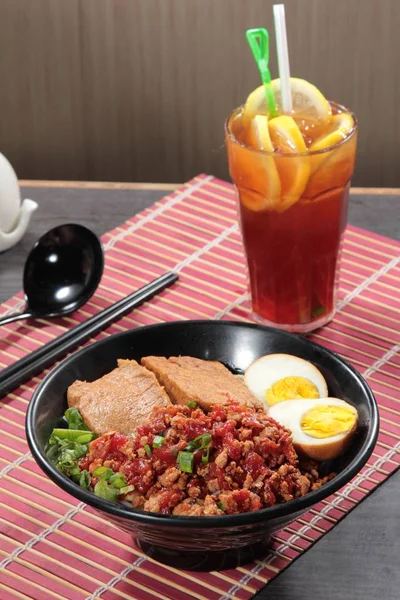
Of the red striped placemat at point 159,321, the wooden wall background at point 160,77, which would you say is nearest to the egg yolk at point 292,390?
the red striped placemat at point 159,321

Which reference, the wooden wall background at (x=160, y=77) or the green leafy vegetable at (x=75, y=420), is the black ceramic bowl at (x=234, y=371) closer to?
the green leafy vegetable at (x=75, y=420)

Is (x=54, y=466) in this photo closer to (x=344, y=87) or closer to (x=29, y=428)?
(x=29, y=428)

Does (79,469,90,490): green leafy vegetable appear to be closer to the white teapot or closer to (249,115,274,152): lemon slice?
(249,115,274,152): lemon slice

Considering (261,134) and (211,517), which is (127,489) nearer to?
(211,517)

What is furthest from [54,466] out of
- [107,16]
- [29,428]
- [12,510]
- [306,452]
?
[107,16]

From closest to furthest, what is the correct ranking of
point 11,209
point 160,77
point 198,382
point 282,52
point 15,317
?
point 198,382, point 282,52, point 15,317, point 11,209, point 160,77

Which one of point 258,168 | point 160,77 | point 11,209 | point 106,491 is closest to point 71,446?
point 106,491
